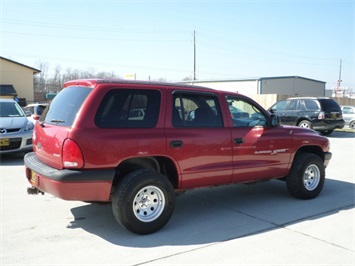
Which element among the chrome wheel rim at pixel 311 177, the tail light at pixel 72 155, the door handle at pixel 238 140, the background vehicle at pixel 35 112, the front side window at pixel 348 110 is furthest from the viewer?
the front side window at pixel 348 110

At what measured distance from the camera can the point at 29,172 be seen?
490cm

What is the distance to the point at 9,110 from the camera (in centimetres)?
1072

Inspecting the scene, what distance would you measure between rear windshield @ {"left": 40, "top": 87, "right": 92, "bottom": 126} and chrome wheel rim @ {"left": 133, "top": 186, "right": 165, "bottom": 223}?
1223 millimetres

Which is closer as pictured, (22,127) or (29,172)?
(29,172)

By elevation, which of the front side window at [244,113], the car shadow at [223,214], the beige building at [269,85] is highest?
the beige building at [269,85]

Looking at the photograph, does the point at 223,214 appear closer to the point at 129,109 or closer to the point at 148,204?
the point at 148,204

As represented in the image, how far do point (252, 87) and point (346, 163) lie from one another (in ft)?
89.2

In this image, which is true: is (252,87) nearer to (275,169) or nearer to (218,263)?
(275,169)

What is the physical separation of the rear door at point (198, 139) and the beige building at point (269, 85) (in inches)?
1194

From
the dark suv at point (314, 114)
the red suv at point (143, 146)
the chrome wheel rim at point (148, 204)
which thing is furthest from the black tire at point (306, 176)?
the dark suv at point (314, 114)

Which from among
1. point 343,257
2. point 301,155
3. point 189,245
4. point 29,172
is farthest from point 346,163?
point 29,172

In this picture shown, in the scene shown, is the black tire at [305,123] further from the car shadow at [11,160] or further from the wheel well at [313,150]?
the car shadow at [11,160]

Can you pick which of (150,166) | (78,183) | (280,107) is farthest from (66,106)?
(280,107)

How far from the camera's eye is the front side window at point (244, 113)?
18.1ft
